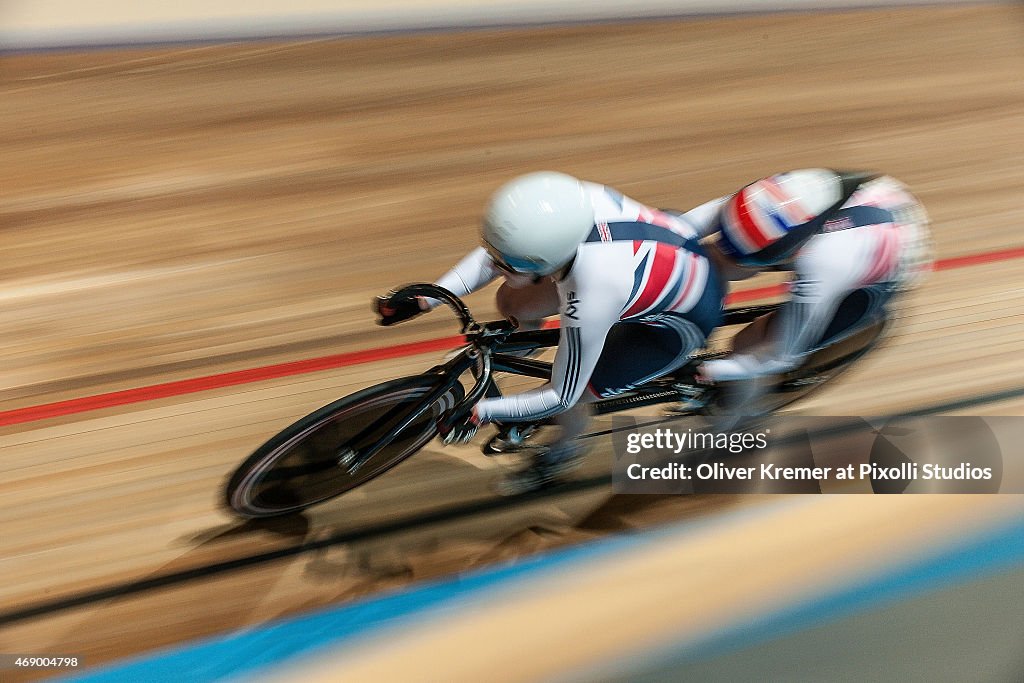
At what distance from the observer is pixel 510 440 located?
216cm

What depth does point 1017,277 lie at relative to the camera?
302 cm

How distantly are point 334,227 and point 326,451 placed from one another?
1.20 metres

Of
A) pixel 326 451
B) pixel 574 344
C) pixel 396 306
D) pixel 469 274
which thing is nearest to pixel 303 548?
pixel 326 451

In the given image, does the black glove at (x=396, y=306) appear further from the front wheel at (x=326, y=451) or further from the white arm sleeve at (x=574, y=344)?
the white arm sleeve at (x=574, y=344)

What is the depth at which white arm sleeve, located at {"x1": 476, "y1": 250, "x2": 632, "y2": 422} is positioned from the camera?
5.53ft

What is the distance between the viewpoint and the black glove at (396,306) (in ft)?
6.22

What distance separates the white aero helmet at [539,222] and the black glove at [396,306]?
14.0 inches

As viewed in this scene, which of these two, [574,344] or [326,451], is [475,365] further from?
[326,451]

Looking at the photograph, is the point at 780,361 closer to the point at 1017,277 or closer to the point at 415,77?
the point at 1017,277

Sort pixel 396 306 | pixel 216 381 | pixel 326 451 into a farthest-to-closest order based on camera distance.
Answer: pixel 216 381 → pixel 326 451 → pixel 396 306

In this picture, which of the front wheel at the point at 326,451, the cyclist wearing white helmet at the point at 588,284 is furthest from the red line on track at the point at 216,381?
the cyclist wearing white helmet at the point at 588,284

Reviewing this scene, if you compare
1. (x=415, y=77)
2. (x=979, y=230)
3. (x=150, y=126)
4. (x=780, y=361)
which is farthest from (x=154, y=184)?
(x=979, y=230)

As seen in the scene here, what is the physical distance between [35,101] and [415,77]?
1.68 meters

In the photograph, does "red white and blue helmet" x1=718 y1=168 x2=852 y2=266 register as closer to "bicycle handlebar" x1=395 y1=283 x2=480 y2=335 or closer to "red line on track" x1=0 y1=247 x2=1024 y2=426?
"bicycle handlebar" x1=395 y1=283 x2=480 y2=335
